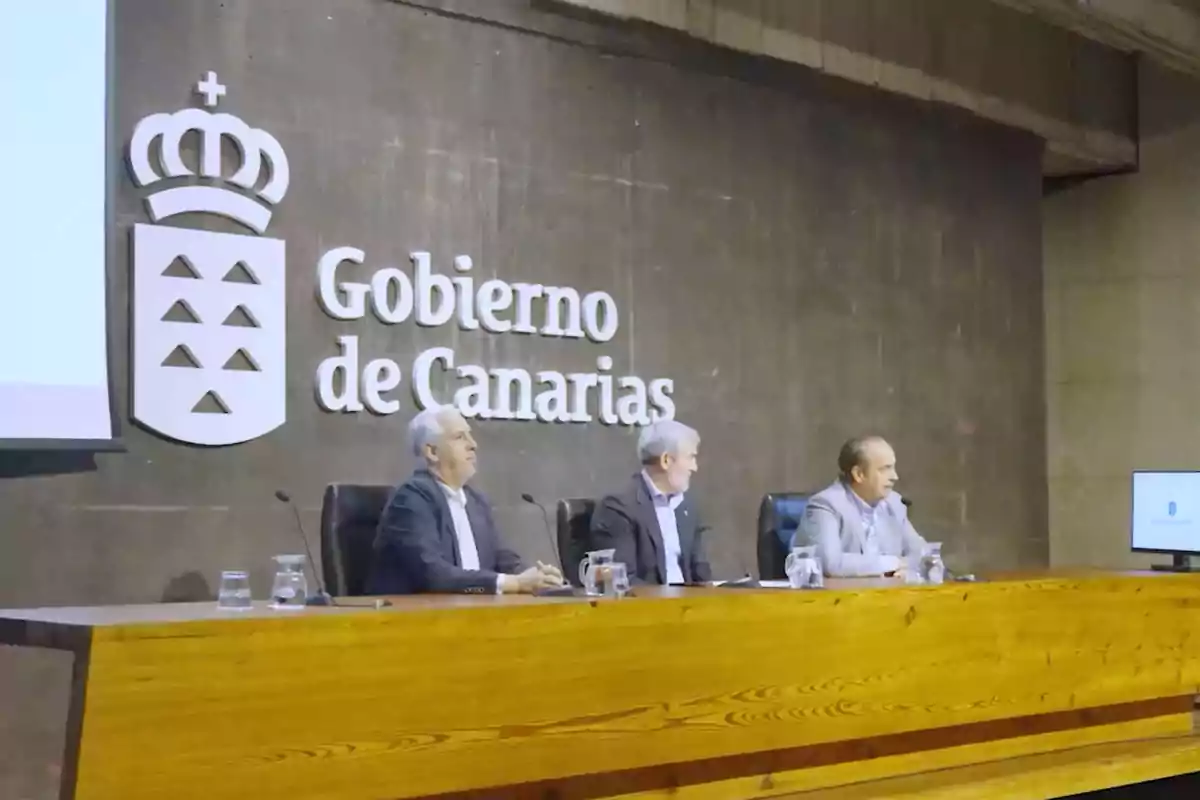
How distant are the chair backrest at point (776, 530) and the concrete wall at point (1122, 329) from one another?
381 centimetres

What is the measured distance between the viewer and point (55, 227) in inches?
148

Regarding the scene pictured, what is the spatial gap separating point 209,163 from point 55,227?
581 millimetres

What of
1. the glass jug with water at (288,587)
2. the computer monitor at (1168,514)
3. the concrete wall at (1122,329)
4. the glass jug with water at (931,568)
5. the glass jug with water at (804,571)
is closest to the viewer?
the glass jug with water at (288,587)

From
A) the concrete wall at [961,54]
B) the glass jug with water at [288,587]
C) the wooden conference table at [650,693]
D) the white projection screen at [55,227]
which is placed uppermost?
the concrete wall at [961,54]

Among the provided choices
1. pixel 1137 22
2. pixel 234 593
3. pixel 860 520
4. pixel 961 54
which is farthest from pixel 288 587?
pixel 1137 22

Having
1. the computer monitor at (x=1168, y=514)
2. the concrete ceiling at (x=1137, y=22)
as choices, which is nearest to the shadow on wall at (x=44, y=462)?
the computer monitor at (x=1168, y=514)

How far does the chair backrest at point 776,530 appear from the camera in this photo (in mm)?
4426

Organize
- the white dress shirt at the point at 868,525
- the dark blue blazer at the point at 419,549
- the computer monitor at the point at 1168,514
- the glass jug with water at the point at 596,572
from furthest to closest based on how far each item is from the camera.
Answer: the computer monitor at the point at 1168,514 < the white dress shirt at the point at 868,525 < the dark blue blazer at the point at 419,549 < the glass jug with water at the point at 596,572

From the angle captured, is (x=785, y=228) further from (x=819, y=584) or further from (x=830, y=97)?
(x=819, y=584)

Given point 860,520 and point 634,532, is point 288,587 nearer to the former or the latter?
point 634,532

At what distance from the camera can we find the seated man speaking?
11.4 feet

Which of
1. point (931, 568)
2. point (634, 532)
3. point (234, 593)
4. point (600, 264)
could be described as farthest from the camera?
point (600, 264)

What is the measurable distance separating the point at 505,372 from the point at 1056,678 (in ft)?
6.72

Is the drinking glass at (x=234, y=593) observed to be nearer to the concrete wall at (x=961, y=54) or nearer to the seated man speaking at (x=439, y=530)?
A: the seated man speaking at (x=439, y=530)
